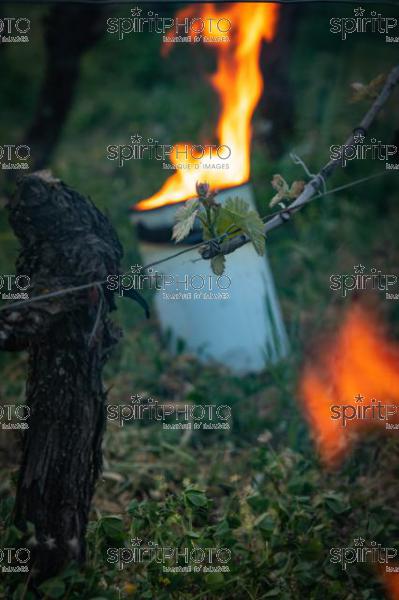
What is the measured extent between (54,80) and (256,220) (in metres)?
4.43

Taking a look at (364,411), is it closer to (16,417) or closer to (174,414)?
(174,414)

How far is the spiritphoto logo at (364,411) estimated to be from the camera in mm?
3395

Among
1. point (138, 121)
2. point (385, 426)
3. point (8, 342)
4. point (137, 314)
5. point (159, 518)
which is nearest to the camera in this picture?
point (8, 342)

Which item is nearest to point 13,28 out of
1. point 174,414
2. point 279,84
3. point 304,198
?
point 304,198

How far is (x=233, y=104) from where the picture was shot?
4234mm

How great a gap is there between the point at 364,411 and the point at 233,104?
182cm

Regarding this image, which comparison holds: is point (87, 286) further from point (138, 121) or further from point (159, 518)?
point (138, 121)

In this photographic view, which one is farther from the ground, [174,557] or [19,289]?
[19,289]

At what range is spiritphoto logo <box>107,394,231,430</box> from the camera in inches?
146

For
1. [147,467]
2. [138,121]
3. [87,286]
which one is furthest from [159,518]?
[138,121]

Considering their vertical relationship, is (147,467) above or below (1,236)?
below

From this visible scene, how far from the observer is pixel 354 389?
3.56m

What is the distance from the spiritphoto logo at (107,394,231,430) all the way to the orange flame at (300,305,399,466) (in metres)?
0.42

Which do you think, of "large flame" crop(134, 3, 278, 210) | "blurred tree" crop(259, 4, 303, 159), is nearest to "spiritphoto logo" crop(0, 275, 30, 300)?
"large flame" crop(134, 3, 278, 210)
